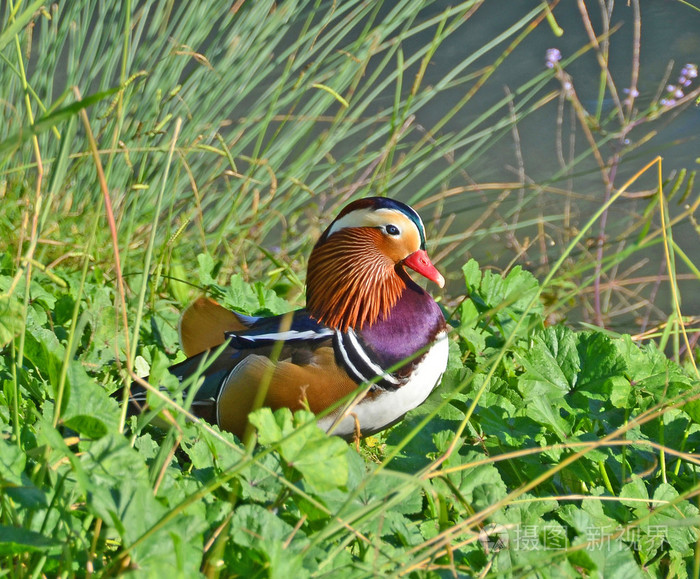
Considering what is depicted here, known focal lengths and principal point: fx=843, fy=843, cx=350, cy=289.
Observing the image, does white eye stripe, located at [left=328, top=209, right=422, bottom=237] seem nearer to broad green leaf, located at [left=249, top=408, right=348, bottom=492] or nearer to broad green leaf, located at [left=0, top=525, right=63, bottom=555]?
broad green leaf, located at [left=249, top=408, right=348, bottom=492]

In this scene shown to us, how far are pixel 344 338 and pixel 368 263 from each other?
0.21 m

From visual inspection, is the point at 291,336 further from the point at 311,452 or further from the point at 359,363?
the point at 311,452

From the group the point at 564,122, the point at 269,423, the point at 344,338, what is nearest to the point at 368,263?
the point at 344,338

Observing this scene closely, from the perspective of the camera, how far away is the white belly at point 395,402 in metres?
1.55

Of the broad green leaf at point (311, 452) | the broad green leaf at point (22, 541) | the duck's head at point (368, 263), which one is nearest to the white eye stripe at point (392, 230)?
the duck's head at point (368, 263)

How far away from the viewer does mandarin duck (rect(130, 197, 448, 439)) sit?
5.18 feet

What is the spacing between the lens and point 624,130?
2.46 metres

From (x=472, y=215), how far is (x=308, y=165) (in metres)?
0.93

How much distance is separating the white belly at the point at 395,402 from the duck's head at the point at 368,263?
16 centimetres

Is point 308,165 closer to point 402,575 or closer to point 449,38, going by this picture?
point 449,38

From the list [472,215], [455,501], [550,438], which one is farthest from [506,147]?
[455,501]

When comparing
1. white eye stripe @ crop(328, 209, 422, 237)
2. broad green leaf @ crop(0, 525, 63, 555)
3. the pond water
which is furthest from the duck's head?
the pond water

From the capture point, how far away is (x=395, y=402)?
5.14 ft

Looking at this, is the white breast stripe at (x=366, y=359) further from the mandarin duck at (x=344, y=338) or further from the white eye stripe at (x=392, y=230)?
the white eye stripe at (x=392, y=230)
